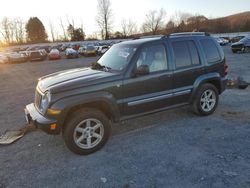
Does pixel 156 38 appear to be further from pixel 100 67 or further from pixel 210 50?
pixel 210 50

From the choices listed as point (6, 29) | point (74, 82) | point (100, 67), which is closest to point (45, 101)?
point (74, 82)

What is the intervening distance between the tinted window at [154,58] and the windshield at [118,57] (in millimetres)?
223

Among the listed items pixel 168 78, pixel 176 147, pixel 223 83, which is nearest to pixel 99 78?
pixel 168 78

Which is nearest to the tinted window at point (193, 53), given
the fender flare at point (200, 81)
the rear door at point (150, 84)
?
the fender flare at point (200, 81)

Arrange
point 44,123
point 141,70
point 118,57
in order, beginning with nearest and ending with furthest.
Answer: point 44,123, point 141,70, point 118,57

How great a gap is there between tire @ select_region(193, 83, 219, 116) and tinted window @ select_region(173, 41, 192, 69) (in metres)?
0.78

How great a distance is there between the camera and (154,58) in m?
4.46

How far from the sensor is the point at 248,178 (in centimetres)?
306

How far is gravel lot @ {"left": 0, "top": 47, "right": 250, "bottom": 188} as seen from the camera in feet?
10.4

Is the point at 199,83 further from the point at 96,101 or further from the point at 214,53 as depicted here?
the point at 96,101

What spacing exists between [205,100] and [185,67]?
Result: 1.12m

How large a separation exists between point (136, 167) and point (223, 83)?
11.2 feet

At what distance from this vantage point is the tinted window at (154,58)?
169 inches

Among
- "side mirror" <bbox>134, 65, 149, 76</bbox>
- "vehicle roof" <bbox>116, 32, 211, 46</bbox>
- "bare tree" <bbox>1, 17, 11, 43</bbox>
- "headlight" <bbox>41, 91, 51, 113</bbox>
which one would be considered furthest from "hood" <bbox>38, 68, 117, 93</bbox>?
"bare tree" <bbox>1, 17, 11, 43</bbox>
